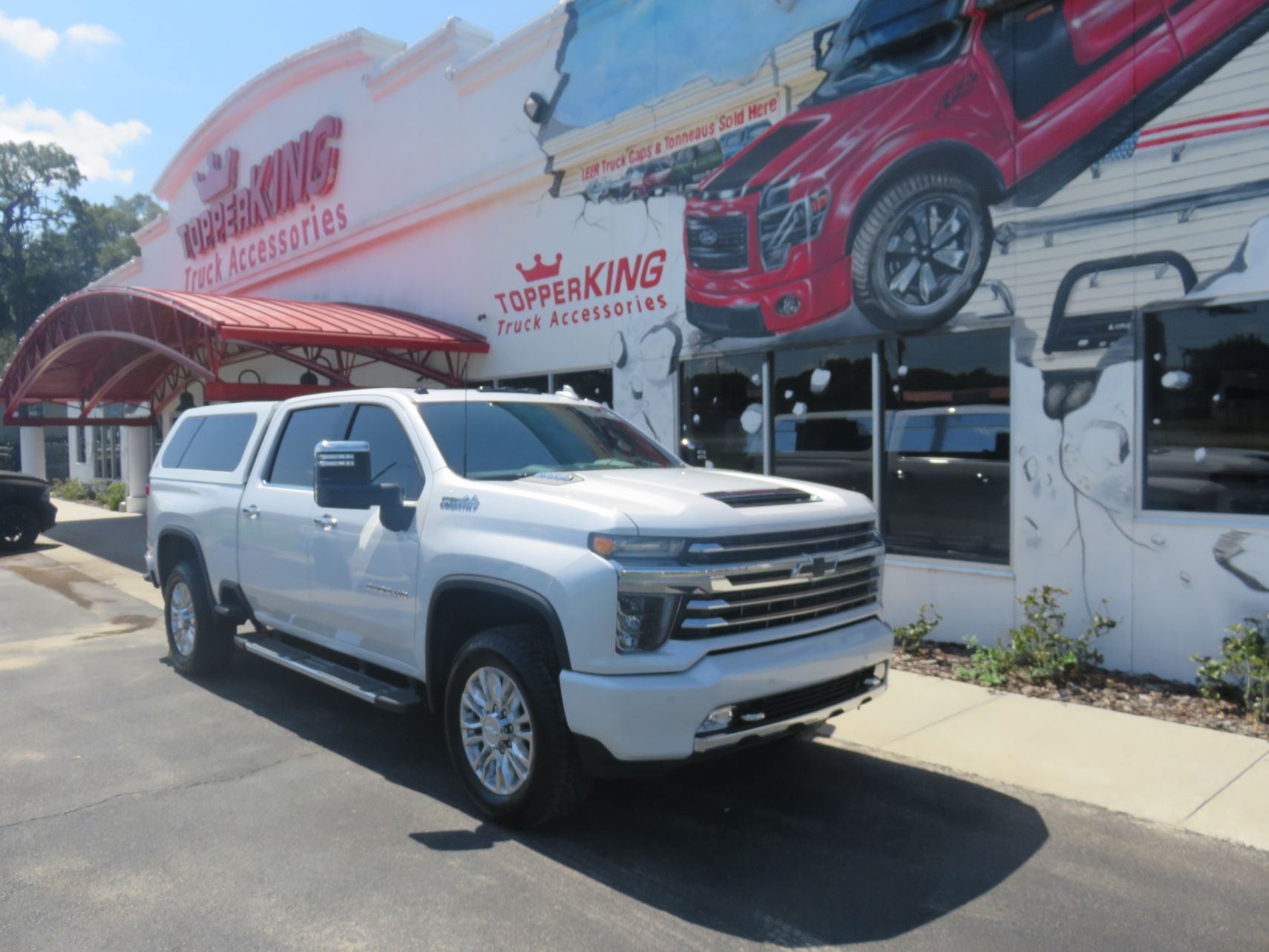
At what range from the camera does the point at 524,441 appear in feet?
17.7

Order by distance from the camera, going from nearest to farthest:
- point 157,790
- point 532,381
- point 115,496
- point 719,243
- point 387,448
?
point 157,790 < point 387,448 < point 719,243 < point 532,381 < point 115,496

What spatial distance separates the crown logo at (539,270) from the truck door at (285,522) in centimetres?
607

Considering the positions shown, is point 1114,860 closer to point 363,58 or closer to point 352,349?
point 352,349

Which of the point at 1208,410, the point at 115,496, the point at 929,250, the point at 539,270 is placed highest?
the point at 539,270

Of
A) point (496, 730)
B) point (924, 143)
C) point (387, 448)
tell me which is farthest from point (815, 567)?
point (924, 143)

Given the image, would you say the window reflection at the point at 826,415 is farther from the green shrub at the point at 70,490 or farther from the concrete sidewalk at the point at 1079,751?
the green shrub at the point at 70,490

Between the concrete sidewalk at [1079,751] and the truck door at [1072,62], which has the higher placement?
the truck door at [1072,62]

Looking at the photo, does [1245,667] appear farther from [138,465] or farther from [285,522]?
[138,465]

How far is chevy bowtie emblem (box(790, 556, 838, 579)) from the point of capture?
4305mm

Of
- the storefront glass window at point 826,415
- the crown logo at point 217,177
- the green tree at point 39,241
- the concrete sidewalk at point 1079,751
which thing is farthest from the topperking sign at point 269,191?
the green tree at point 39,241

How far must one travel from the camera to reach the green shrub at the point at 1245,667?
19.1ft

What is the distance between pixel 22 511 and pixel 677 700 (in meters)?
16.6

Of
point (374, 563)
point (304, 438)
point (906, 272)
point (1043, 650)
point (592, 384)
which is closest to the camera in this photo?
point (374, 563)

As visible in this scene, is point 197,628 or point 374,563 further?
point 197,628
